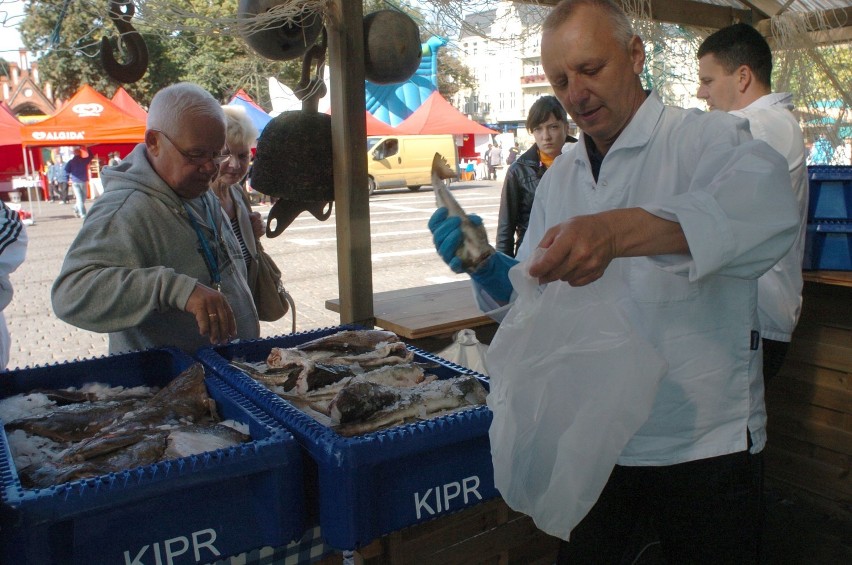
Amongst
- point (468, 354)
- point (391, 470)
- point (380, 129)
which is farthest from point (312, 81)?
point (380, 129)

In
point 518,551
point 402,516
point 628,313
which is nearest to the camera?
point 628,313

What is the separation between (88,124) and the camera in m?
15.8

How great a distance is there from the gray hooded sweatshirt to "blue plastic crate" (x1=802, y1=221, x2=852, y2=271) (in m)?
2.90

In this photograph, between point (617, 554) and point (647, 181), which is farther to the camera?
point (617, 554)

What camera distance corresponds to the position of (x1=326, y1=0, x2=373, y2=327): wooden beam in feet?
9.20

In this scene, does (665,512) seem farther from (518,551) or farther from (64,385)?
(64,385)

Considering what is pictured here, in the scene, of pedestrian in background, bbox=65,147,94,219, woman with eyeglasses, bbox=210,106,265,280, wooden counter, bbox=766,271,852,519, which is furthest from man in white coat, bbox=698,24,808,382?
pedestrian in background, bbox=65,147,94,219

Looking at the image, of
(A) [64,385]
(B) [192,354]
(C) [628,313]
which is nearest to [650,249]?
(C) [628,313]

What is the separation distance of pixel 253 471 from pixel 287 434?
0.12 meters

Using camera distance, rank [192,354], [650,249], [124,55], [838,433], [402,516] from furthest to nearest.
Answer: [838,433], [124,55], [192,354], [402,516], [650,249]

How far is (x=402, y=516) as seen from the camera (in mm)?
1643

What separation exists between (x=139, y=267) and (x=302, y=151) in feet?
2.81

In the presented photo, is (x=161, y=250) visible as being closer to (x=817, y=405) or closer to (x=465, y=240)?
(x=465, y=240)

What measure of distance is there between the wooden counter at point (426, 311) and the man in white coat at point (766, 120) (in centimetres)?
126
